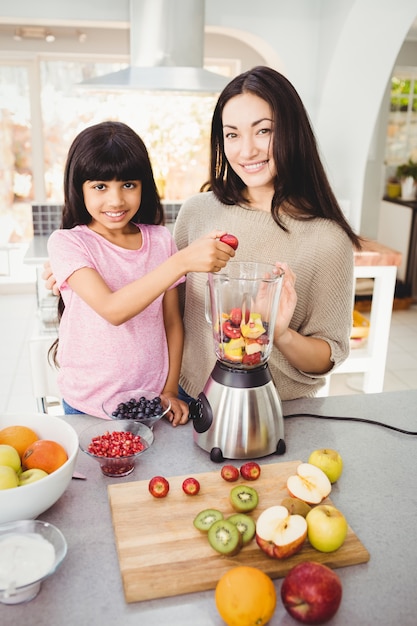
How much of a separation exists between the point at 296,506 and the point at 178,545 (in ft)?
0.60

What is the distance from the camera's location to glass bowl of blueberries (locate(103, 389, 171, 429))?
44.0 inches

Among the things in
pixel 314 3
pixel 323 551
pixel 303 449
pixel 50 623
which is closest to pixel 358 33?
pixel 314 3

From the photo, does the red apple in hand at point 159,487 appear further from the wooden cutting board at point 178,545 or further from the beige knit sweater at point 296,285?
the beige knit sweater at point 296,285

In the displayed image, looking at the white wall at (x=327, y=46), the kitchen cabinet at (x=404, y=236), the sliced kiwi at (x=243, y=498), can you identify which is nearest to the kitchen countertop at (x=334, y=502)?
the sliced kiwi at (x=243, y=498)

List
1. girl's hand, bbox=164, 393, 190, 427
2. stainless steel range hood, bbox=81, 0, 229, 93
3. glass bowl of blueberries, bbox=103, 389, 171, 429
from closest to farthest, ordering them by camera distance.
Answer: glass bowl of blueberries, bbox=103, 389, 171, 429 < girl's hand, bbox=164, 393, 190, 427 < stainless steel range hood, bbox=81, 0, 229, 93

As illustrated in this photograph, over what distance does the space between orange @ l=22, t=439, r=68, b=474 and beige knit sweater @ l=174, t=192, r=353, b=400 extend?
1.60 ft

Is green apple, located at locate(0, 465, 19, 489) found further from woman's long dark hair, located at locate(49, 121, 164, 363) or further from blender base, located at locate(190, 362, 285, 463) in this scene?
woman's long dark hair, located at locate(49, 121, 164, 363)

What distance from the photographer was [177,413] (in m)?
1.23

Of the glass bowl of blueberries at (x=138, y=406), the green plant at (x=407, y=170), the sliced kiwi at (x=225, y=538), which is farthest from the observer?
the green plant at (x=407, y=170)

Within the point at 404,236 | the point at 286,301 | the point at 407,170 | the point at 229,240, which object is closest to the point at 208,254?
the point at 229,240

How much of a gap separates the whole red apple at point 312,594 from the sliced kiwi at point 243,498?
0.56ft

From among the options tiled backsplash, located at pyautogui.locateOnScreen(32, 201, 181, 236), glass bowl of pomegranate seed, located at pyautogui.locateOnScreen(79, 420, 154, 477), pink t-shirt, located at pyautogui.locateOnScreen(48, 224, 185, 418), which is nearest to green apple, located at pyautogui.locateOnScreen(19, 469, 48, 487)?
glass bowl of pomegranate seed, located at pyautogui.locateOnScreen(79, 420, 154, 477)

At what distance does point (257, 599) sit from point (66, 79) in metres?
5.34

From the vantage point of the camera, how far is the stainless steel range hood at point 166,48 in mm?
2541
